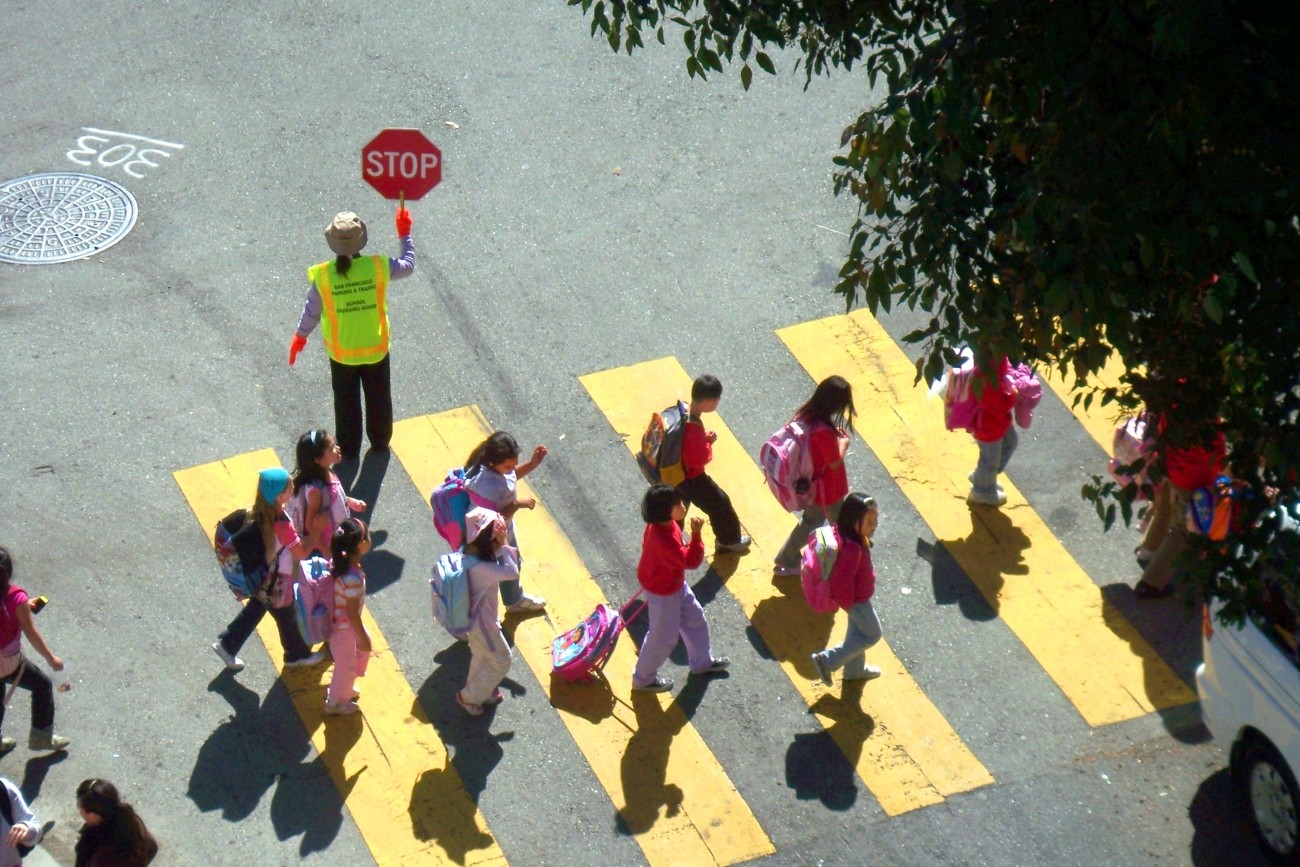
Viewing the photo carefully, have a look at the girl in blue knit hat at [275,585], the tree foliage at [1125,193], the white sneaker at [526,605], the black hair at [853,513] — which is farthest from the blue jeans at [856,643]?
the girl in blue knit hat at [275,585]

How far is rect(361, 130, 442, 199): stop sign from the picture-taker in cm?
1088

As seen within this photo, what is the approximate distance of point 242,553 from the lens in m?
9.12

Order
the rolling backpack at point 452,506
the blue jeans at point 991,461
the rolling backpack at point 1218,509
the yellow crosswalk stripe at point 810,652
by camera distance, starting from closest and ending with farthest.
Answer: the rolling backpack at point 1218,509 → the yellow crosswalk stripe at point 810,652 → the rolling backpack at point 452,506 → the blue jeans at point 991,461

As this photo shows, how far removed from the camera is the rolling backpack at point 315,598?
9.00m

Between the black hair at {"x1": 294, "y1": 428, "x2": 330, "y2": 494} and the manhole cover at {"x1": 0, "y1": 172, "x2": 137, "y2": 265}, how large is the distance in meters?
4.32

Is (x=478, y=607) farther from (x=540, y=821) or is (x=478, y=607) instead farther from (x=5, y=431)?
(x=5, y=431)

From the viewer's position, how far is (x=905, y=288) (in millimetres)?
7000

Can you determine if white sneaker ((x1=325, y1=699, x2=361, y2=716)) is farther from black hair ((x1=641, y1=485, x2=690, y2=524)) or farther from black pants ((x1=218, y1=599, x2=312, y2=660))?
black hair ((x1=641, y1=485, x2=690, y2=524))

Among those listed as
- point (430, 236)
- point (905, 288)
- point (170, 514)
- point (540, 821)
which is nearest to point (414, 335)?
point (430, 236)

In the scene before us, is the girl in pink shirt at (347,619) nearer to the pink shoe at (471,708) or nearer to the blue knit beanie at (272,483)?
the blue knit beanie at (272,483)

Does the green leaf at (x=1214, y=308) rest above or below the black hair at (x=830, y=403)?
above

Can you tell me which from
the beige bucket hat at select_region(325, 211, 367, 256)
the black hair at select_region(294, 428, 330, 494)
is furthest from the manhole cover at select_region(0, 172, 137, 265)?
the black hair at select_region(294, 428, 330, 494)

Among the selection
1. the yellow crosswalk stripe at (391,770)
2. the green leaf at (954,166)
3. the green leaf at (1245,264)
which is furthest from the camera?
the yellow crosswalk stripe at (391,770)

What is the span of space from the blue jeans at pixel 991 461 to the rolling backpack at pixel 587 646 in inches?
102
